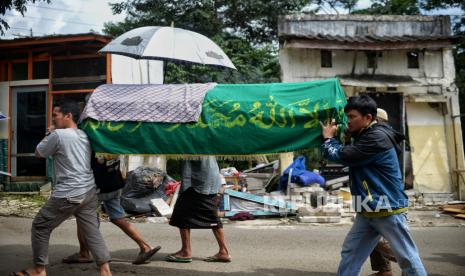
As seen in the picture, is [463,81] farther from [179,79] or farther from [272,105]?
[272,105]

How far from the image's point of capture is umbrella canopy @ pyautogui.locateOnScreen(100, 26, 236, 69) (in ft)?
17.7

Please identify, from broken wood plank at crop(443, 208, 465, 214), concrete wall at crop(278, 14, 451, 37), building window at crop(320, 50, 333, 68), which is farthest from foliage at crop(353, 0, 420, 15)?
broken wood plank at crop(443, 208, 465, 214)

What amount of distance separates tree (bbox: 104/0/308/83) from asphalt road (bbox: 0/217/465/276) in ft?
27.8

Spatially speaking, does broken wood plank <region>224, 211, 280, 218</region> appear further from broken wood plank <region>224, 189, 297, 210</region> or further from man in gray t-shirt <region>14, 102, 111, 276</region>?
Answer: man in gray t-shirt <region>14, 102, 111, 276</region>

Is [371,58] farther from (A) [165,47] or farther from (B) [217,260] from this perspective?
(B) [217,260]

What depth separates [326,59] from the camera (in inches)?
548

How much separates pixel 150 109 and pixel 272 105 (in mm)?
1257

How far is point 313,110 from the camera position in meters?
4.57

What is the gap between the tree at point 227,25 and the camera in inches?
653

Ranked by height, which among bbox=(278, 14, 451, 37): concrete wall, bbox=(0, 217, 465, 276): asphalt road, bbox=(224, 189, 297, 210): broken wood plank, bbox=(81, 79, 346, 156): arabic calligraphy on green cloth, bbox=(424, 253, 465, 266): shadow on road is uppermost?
bbox=(278, 14, 451, 37): concrete wall

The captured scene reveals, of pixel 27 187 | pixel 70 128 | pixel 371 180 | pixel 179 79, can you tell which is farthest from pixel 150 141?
pixel 179 79

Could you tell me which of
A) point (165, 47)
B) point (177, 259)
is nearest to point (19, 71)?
point (165, 47)

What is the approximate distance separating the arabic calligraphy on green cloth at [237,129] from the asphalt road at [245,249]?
1372 millimetres

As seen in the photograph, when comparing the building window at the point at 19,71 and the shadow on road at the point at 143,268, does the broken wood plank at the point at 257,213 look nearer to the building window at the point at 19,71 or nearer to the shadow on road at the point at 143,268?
the shadow on road at the point at 143,268
